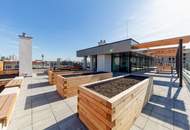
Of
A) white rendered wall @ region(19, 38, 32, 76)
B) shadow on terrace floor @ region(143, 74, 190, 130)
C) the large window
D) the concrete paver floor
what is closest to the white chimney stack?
white rendered wall @ region(19, 38, 32, 76)

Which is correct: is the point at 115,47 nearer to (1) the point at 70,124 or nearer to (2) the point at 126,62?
(2) the point at 126,62

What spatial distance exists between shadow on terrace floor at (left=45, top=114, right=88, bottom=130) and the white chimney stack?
9202mm

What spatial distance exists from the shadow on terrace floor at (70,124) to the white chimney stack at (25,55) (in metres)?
9.20

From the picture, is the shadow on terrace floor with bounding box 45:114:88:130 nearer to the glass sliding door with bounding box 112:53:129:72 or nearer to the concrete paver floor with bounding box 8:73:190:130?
the concrete paver floor with bounding box 8:73:190:130

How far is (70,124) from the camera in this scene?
227 cm

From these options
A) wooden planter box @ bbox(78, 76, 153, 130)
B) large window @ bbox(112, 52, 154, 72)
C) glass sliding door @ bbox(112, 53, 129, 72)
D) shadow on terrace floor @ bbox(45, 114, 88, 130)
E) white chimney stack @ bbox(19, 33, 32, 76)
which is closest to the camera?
wooden planter box @ bbox(78, 76, 153, 130)

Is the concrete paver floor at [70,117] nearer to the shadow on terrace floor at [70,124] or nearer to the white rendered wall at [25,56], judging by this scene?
the shadow on terrace floor at [70,124]

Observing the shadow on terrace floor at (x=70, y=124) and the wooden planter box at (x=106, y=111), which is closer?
the wooden planter box at (x=106, y=111)

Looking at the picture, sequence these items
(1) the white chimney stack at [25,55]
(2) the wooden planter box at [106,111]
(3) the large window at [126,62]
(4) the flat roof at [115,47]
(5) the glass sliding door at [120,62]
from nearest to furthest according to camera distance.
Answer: (2) the wooden planter box at [106,111], (1) the white chimney stack at [25,55], (4) the flat roof at [115,47], (3) the large window at [126,62], (5) the glass sliding door at [120,62]

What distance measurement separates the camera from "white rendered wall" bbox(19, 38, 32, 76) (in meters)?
9.21

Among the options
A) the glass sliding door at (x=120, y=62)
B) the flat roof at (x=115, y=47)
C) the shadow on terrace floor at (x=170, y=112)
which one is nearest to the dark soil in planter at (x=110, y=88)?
the shadow on terrace floor at (x=170, y=112)

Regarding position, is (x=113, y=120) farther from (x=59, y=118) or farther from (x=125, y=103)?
(x=59, y=118)

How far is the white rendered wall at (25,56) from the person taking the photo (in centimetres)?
921

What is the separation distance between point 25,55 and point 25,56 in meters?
0.10
